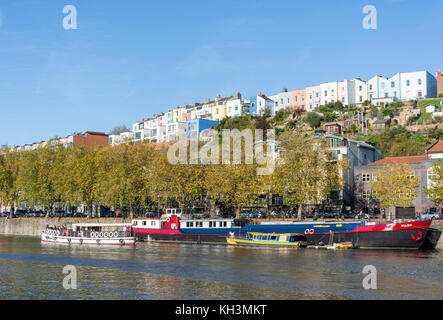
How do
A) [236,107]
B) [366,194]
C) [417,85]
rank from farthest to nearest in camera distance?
[236,107] < [417,85] < [366,194]

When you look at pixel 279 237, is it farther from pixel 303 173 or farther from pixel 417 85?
pixel 417 85

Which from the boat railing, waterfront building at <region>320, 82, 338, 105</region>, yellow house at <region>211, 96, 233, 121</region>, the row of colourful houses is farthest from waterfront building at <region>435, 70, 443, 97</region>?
the boat railing

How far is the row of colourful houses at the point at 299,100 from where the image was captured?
455ft

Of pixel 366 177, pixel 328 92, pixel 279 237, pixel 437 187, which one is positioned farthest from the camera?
pixel 328 92

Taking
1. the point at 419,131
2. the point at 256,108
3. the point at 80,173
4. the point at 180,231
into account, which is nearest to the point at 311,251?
the point at 180,231

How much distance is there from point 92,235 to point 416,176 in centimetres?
5067

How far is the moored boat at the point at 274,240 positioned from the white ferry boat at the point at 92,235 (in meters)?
15.1

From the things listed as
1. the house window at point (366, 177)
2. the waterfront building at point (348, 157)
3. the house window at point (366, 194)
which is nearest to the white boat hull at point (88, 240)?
the waterfront building at point (348, 157)

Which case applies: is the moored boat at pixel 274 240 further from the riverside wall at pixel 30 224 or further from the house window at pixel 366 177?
the riverside wall at pixel 30 224

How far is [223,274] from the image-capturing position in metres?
38.2

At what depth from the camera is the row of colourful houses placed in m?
139

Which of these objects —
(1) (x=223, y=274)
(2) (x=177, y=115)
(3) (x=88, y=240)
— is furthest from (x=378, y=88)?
(1) (x=223, y=274)

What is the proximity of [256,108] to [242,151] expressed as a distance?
74.0 m

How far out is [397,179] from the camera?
2783 inches
